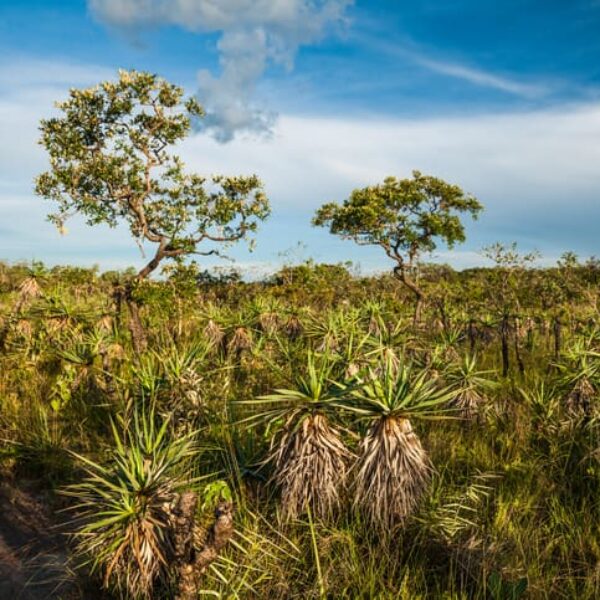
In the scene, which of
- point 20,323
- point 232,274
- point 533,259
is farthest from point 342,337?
point 232,274

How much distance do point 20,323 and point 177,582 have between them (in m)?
10.3

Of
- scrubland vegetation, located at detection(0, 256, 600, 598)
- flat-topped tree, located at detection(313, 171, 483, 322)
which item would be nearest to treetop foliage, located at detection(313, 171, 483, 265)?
flat-topped tree, located at detection(313, 171, 483, 322)

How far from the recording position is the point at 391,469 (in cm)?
439

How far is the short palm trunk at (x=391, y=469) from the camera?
4.43 meters

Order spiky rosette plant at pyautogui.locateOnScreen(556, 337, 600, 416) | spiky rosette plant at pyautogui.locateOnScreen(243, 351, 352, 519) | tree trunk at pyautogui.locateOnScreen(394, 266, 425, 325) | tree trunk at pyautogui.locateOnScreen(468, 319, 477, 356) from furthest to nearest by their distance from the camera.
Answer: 1. tree trunk at pyautogui.locateOnScreen(394, 266, 425, 325)
2. tree trunk at pyautogui.locateOnScreen(468, 319, 477, 356)
3. spiky rosette plant at pyautogui.locateOnScreen(556, 337, 600, 416)
4. spiky rosette plant at pyautogui.locateOnScreen(243, 351, 352, 519)

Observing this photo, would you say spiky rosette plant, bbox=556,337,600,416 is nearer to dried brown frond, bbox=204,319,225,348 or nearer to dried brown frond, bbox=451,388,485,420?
dried brown frond, bbox=451,388,485,420

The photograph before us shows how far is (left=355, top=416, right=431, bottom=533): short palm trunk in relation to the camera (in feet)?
14.5

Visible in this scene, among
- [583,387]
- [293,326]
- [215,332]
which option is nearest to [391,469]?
[583,387]

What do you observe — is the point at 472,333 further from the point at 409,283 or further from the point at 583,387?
the point at 583,387

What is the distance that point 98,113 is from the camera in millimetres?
14750

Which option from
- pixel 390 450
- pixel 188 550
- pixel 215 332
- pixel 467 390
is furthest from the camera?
pixel 215 332

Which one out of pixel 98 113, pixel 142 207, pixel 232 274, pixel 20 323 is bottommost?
pixel 20 323

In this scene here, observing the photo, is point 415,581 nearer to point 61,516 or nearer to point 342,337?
point 61,516

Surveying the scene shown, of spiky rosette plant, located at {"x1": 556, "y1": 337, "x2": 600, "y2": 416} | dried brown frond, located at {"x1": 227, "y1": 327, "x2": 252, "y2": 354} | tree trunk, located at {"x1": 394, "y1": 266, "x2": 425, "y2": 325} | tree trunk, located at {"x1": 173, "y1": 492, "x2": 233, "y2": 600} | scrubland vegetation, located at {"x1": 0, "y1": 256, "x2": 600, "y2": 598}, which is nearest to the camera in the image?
tree trunk, located at {"x1": 173, "y1": 492, "x2": 233, "y2": 600}
